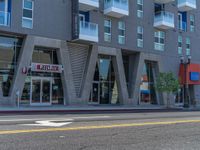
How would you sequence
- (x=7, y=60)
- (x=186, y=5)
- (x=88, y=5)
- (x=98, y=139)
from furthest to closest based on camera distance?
(x=186, y=5), (x=88, y=5), (x=7, y=60), (x=98, y=139)

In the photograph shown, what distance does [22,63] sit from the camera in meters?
28.5

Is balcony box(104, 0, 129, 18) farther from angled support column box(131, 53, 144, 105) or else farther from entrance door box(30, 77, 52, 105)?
entrance door box(30, 77, 52, 105)

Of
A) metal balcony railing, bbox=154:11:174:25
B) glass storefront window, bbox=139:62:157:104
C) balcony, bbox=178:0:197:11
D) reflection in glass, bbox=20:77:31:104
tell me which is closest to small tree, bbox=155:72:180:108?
glass storefront window, bbox=139:62:157:104

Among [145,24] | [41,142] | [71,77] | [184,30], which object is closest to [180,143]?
[41,142]

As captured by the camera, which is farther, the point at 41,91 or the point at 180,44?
the point at 180,44

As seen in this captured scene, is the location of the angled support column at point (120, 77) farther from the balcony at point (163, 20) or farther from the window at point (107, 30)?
the balcony at point (163, 20)

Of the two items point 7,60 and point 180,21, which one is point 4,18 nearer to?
point 7,60

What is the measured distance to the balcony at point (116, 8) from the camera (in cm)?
3442

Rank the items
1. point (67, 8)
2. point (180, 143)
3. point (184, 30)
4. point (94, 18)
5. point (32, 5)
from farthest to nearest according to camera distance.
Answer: point (184, 30) → point (94, 18) → point (67, 8) → point (32, 5) → point (180, 143)

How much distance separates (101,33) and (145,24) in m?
7.04

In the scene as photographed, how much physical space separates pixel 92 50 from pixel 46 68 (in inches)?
220

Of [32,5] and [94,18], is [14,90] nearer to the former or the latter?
[32,5]

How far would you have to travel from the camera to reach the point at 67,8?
31750mm

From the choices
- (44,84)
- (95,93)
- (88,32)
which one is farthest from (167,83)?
(44,84)
